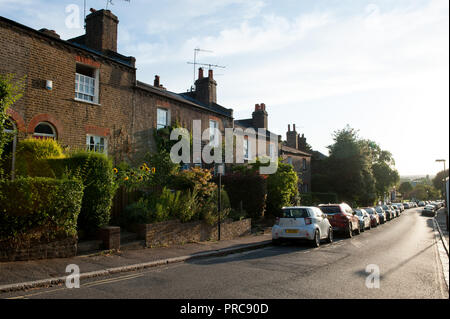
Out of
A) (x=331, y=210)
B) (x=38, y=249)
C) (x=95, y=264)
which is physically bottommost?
(x=95, y=264)

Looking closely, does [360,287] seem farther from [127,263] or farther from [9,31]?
[9,31]

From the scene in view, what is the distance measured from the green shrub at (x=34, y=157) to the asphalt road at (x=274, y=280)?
5148 mm

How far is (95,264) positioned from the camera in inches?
320

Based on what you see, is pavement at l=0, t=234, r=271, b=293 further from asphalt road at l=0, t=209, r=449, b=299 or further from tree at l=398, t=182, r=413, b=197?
tree at l=398, t=182, r=413, b=197

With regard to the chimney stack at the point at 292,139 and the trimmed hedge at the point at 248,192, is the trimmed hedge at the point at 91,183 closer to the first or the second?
the trimmed hedge at the point at 248,192

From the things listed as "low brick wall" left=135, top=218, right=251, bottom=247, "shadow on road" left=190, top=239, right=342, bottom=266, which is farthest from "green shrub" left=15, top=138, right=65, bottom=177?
"shadow on road" left=190, top=239, right=342, bottom=266

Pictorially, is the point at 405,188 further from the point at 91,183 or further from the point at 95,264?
the point at 95,264

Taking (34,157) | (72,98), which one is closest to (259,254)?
(34,157)

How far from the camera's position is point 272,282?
270 inches

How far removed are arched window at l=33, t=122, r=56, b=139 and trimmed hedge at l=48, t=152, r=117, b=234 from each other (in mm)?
3469

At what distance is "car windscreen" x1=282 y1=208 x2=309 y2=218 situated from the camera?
12.9 metres

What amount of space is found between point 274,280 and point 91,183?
602 centimetres

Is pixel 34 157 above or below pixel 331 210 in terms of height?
above
